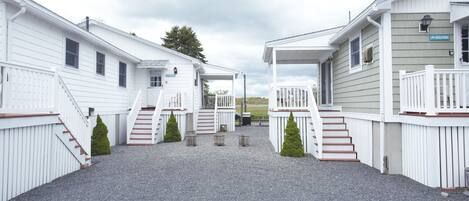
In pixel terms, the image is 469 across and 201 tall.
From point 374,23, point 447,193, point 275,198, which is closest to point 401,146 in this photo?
point 447,193

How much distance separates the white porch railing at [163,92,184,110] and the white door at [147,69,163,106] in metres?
1.32

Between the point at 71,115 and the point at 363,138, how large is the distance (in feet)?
23.6

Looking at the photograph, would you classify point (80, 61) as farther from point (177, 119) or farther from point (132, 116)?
point (177, 119)

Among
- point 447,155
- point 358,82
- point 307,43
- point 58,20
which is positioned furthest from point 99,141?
point 447,155

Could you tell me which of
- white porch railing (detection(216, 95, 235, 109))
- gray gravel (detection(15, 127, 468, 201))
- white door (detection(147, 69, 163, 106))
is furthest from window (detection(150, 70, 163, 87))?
gray gravel (detection(15, 127, 468, 201))

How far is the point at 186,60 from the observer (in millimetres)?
13469

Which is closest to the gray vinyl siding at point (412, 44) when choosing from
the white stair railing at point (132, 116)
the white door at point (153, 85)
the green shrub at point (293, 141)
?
the green shrub at point (293, 141)

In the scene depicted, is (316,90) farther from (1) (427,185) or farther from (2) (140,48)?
(2) (140,48)

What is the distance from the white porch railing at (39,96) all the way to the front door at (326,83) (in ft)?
27.3

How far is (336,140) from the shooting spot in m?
7.66

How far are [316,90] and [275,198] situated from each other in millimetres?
8190

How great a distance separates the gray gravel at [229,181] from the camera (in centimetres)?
439

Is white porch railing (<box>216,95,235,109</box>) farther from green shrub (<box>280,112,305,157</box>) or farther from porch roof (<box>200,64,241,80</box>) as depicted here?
green shrub (<box>280,112,305,157</box>)

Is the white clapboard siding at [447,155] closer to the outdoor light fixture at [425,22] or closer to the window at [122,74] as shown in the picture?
the outdoor light fixture at [425,22]
